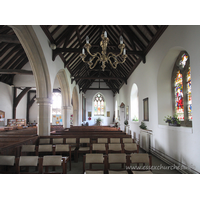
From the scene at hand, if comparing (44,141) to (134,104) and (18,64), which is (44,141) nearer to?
(134,104)

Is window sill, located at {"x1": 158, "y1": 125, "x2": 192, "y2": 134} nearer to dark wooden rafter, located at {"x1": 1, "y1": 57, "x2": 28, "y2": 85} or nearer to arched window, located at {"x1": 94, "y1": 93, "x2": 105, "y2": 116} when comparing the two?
dark wooden rafter, located at {"x1": 1, "y1": 57, "x2": 28, "y2": 85}

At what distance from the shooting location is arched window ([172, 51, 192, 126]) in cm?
421

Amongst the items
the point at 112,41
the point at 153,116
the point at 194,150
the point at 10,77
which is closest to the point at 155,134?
the point at 153,116

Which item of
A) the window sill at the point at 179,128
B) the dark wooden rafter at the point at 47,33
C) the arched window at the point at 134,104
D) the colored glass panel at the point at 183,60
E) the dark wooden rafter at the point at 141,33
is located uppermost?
the dark wooden rafter at the point at 141,33

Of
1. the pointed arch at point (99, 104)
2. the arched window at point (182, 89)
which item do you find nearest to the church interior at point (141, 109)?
the arched window at point (182, 89)

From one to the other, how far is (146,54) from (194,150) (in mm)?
4333

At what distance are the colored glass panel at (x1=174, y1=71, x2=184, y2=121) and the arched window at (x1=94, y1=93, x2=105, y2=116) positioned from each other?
13559 mm

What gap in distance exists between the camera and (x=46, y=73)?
5578mm

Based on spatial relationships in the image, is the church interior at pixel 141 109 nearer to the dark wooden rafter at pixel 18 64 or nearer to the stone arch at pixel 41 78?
the stone arch at pixel 41 78

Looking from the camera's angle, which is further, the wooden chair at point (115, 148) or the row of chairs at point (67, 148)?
the wooden chair at point (115, 148)

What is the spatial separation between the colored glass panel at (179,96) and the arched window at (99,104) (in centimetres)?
1356

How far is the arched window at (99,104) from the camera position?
18.2 metres

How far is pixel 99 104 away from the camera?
1830 cm

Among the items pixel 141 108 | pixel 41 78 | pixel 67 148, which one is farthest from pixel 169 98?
pixel 41 78
